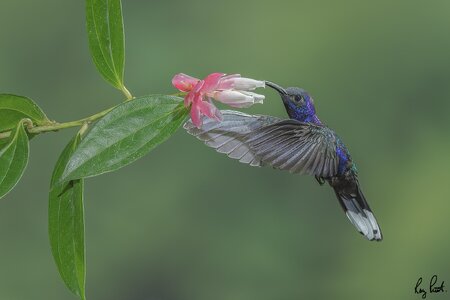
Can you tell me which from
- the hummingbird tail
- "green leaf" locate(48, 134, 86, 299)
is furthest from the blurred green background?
"green leaf" locate(48, 134, 86, 299)

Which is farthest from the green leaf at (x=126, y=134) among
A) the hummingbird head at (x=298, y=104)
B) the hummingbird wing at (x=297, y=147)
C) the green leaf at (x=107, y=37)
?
the hummingbird head at (x=298, y=104)

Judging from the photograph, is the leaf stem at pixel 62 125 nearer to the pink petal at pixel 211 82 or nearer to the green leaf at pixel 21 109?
the green leaf at pixel 21 109

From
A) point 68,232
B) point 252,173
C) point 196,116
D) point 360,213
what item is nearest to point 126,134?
point 196,116

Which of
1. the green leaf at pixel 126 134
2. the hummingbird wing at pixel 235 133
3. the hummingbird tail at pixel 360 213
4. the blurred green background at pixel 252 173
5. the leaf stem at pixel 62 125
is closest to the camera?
the green leaf at pixel 126 134

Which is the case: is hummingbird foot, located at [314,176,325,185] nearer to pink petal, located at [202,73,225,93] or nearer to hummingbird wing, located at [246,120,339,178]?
hummingbird wing, located at [246,120,339,178]

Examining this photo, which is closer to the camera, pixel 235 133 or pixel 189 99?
pixel 189 99

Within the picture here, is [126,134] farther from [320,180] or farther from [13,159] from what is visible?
[320,180]
